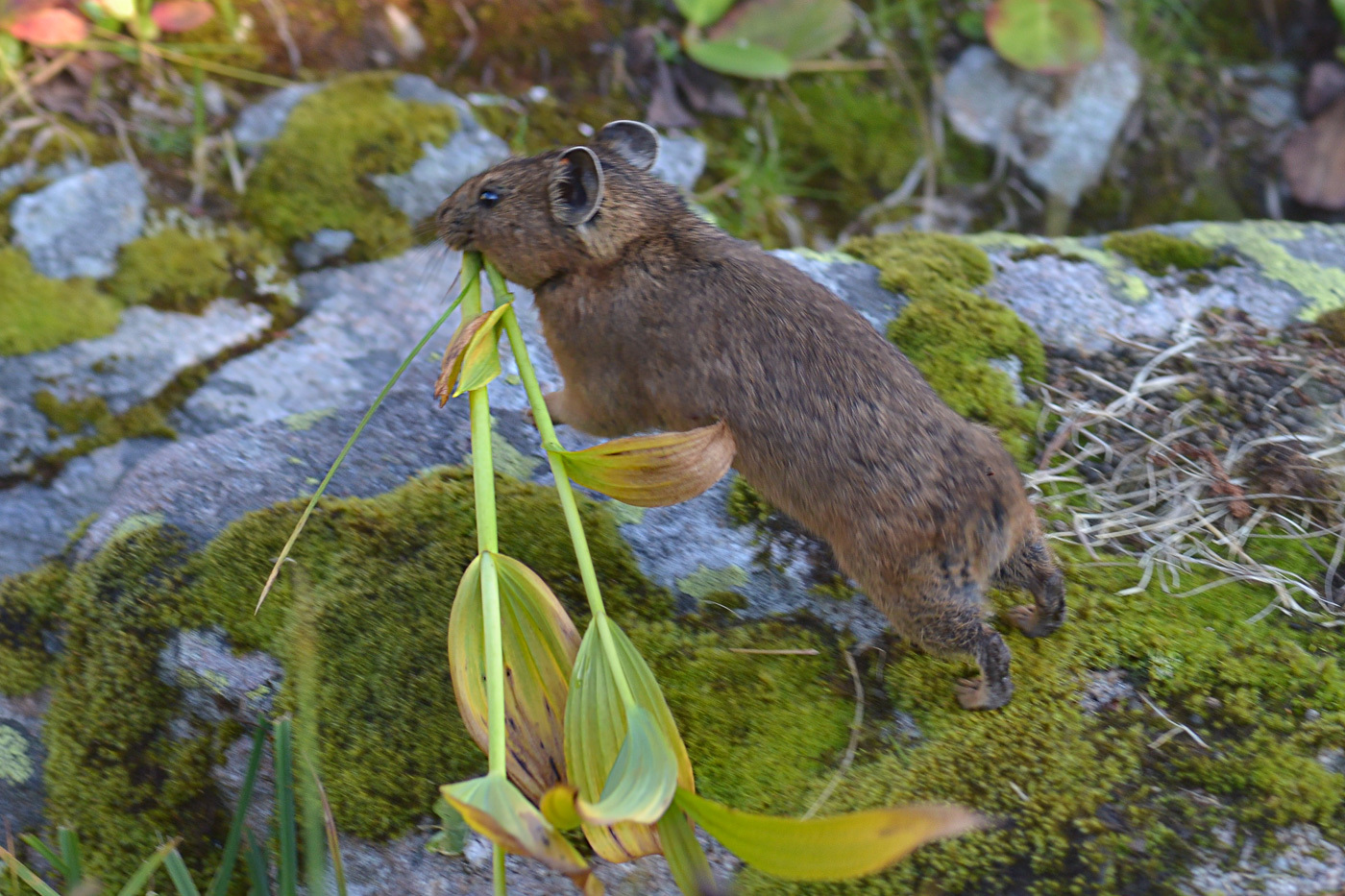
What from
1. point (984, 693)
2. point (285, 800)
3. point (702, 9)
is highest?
point (702, 9)

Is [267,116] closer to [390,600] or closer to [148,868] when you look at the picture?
[390,600]

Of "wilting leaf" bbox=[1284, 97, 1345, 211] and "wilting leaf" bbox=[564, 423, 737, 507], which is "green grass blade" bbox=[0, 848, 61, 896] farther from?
"wilting leaf" bbox=[1284, 97, 1345, 211]

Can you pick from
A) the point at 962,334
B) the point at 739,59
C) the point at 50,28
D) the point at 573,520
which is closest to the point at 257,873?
the point at 573,520

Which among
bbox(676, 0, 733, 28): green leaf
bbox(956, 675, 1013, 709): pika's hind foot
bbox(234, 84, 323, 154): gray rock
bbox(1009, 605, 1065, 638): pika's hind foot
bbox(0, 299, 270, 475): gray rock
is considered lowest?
bbox(956, 675, 1013, 709): pika's hind foot

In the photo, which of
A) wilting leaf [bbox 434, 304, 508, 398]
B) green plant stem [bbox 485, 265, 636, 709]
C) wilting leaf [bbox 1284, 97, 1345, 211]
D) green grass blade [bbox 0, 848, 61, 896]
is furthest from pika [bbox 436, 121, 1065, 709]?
wilting leaf [bbox 1284, 97, 1345, 211]

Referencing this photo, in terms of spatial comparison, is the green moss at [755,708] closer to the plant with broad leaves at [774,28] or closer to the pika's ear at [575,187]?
the pika's ear at [575,187]

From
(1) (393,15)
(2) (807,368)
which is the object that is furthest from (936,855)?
(1) (393,15)

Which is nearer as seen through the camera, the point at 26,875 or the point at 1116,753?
the point at 26,875
